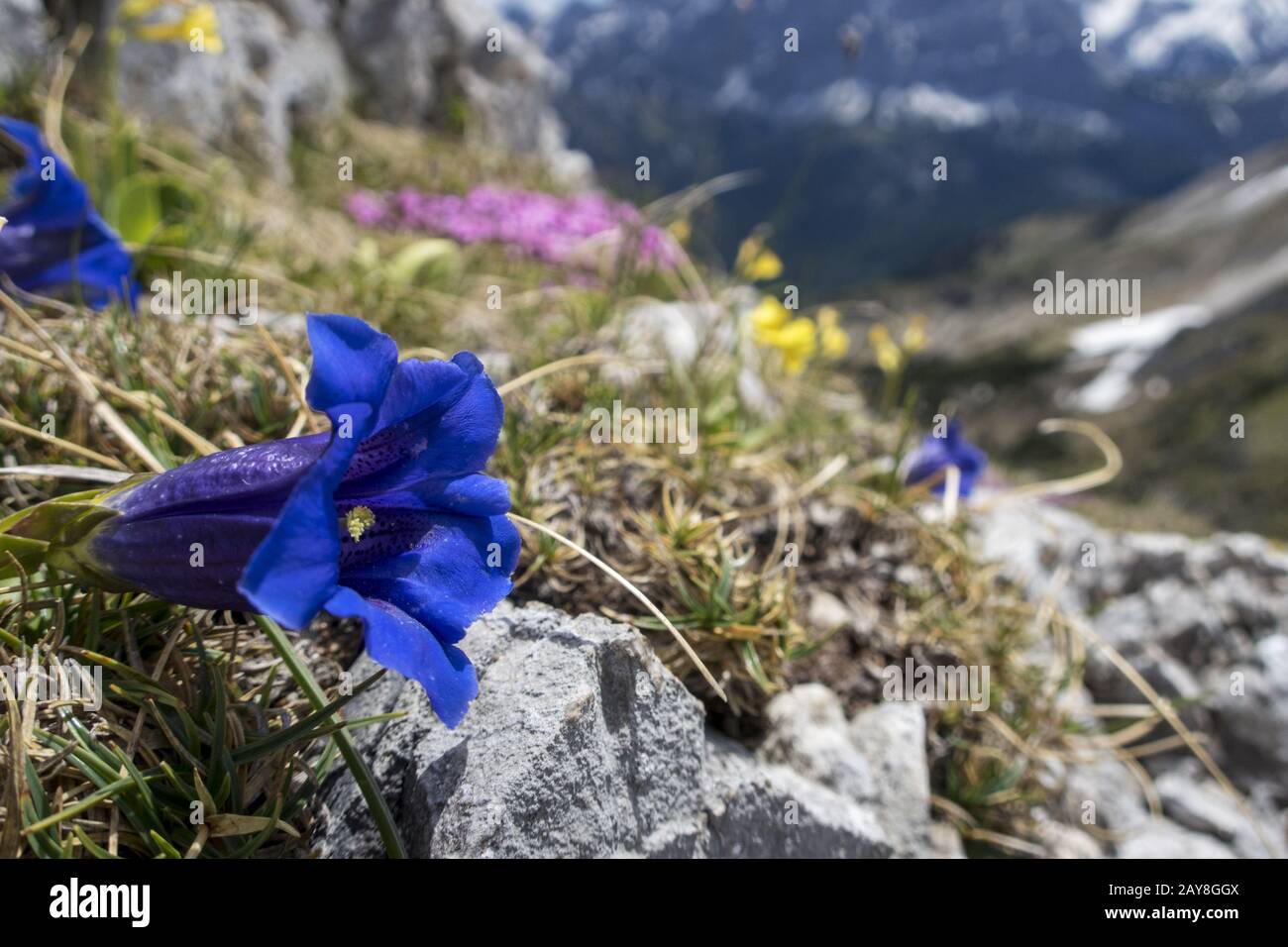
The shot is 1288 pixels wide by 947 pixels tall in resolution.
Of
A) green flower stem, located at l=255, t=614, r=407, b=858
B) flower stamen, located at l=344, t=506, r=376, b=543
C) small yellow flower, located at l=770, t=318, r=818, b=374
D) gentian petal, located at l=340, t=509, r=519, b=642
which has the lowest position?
green flower stem, located at l=255, t=614, r=407, b=858

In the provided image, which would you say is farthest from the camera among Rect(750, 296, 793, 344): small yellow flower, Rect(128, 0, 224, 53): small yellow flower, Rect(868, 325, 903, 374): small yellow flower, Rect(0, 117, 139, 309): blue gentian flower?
Rect(868, 325, 903, 374): small yellow flower

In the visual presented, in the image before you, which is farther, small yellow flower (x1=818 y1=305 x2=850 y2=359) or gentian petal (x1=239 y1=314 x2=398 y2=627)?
small yellow flower (x1=818 y1=305 x2=850 y2=359)

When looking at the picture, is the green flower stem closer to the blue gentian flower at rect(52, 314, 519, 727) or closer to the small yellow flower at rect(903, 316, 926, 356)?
the blue gentian flower at rect(52, 314, 519, 727)

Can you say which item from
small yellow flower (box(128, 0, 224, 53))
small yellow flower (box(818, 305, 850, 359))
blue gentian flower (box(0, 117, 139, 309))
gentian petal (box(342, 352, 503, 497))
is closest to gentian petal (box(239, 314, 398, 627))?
gentian petal (box(342, 352, 503, 497))

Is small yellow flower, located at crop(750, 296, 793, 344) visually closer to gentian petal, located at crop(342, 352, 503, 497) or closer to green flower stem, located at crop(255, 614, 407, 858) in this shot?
gentian petal, located at crop(342, 352, 503, 497)

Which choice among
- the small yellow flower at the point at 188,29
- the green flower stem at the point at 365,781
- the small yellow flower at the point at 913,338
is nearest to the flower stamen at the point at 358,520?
the green flower stem at the point at 365,781

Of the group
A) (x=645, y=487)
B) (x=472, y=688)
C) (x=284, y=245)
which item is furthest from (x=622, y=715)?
(x=284, y=245)

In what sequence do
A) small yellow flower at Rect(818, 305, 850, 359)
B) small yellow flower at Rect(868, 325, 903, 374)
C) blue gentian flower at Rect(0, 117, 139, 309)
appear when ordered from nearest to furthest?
blue gentian flower at Rect(0, 117, 139, 309) < small yellow flower at Rect(818, 305, 850, 359) < small yellow flower at Rect(868, 325, 903, 374)

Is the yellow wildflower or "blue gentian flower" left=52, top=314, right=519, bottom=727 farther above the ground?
the yellow wildflower
